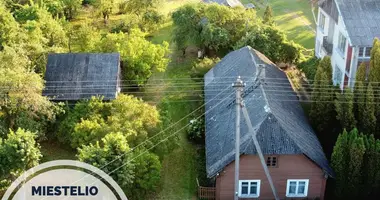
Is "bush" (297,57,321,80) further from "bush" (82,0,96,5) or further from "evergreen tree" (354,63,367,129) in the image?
"bush" (82,0,96,5)

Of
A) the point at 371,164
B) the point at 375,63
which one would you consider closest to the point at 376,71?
the point at 375,63

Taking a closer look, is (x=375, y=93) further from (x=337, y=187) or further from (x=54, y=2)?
(x=54, y=2)

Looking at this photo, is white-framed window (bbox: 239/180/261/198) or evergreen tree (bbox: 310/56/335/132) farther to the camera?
evergreen tree (bbox: 310/56/335/132)

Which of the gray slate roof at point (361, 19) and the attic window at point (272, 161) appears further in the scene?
the gray slate roof at point (361, 19)

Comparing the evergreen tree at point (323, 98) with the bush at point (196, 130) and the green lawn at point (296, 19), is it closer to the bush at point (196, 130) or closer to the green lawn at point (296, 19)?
the bush at point (196, 130)

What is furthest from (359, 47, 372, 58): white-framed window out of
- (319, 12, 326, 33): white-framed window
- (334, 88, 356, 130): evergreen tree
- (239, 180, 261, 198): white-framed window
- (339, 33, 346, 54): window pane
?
(239, 180, 261, 198): white-framed window

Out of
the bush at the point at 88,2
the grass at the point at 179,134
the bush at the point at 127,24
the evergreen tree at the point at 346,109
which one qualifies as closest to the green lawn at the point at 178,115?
the grass at the point at 179,134

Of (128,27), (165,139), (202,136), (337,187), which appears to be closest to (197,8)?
(128,27)

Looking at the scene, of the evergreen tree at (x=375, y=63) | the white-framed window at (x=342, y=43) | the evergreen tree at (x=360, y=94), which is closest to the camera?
the evergreen tree at (x=375, y=63)
